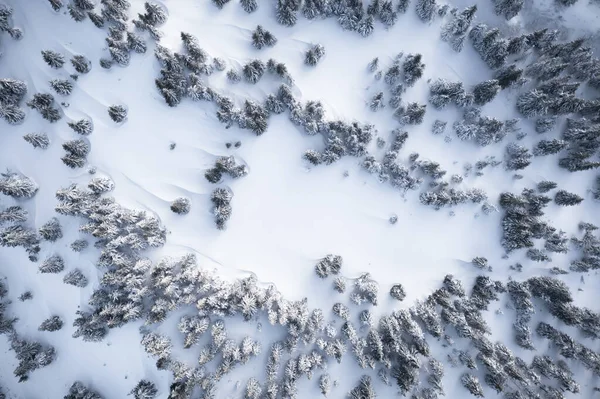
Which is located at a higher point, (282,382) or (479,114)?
(479,114)

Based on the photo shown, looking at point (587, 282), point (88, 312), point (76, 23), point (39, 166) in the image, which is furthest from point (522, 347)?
point (76, 23)

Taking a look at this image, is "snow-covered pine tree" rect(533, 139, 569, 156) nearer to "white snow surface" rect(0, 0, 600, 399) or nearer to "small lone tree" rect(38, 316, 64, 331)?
"white snow surface" rect(0, 0, 600, 399)

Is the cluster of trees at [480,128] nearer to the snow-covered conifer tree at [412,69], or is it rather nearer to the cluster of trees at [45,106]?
the snow-covered conifer tree at [412,69]

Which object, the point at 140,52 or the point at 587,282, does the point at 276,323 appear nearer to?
the point at 140,52

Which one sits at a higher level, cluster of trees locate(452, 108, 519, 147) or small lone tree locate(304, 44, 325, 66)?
cluster of trees locate(452, 108, 519, 147)

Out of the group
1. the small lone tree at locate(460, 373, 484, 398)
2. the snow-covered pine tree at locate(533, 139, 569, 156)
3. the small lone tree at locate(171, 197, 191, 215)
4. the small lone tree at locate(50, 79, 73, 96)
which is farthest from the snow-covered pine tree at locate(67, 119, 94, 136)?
the snow-covered pine tree at locate(533, 139, 569, 156)

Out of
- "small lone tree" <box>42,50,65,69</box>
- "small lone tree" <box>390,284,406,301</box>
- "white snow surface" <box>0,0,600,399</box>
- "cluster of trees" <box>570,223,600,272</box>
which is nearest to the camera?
"small lone tree" <box>42,50,65,69</box>

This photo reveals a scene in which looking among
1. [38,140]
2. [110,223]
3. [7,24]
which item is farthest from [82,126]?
[7,24]

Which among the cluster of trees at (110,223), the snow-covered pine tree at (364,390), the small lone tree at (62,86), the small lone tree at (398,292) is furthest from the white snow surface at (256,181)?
the cluster of trees at (110,223)
